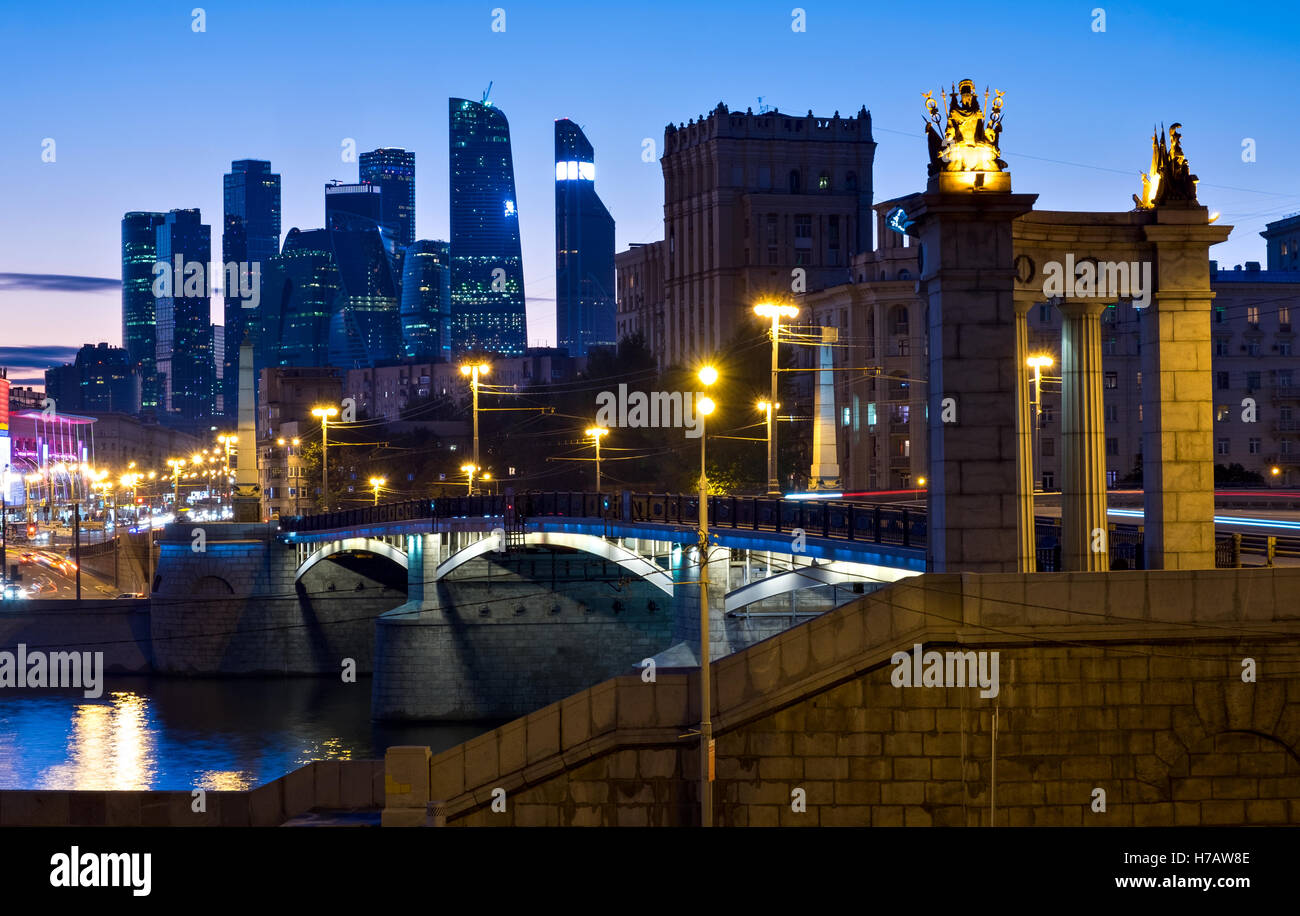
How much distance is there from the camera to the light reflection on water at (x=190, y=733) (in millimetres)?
55031

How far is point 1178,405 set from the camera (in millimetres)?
28828

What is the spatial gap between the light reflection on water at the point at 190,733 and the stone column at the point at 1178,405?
33.2 m

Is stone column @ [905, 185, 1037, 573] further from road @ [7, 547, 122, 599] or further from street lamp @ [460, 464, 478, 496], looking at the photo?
road @ [7, 547, 122, 599]

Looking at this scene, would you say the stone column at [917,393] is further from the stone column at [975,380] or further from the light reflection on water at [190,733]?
the stone column at [975,380]

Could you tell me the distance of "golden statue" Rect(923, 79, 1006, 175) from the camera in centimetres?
2698

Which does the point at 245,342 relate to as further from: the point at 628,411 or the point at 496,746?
the point at 496,746

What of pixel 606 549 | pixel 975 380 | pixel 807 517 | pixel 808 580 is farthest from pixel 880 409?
pixel 975 380

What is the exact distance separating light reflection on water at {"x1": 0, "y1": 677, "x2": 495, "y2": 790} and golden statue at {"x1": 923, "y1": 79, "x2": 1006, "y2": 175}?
33.7 metres

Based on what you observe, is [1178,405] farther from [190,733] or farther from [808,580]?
[190,733]

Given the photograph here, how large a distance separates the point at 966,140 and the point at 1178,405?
6125 millimetres

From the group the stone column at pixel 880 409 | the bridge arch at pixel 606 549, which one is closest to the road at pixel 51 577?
the stone column at pixel 880 409
